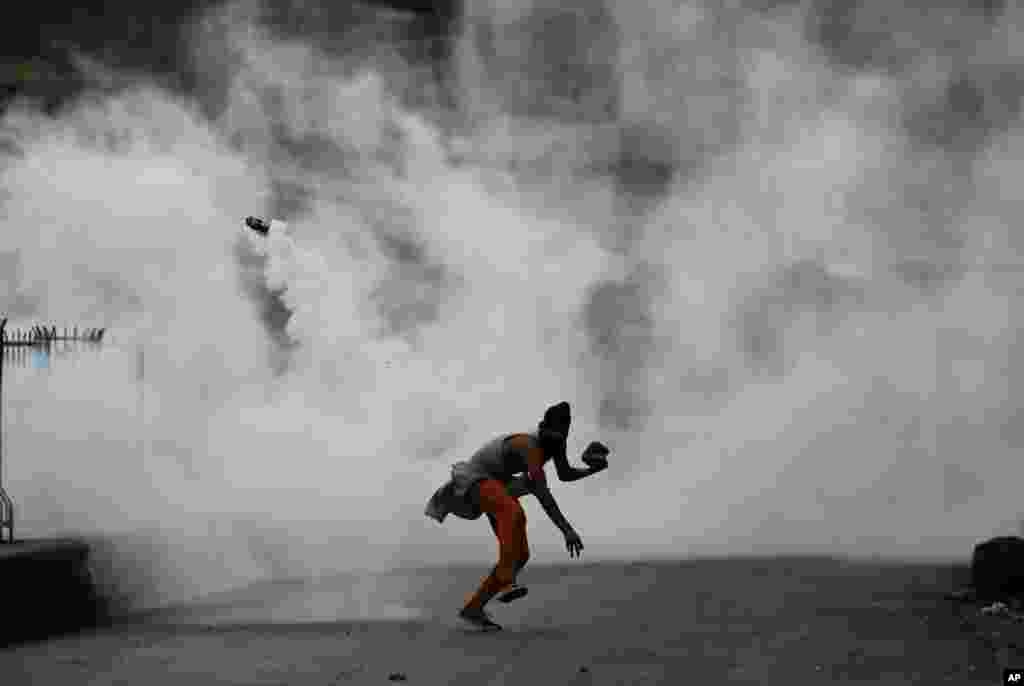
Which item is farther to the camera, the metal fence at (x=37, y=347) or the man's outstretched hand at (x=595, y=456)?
the metal fence at (x=37, y=347)

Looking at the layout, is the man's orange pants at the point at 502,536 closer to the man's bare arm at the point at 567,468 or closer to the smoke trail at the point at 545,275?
the man's bare arm at the point at 567,468

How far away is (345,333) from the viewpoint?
79.9 ft

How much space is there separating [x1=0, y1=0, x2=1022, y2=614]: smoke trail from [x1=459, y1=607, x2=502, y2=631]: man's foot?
17.2ft

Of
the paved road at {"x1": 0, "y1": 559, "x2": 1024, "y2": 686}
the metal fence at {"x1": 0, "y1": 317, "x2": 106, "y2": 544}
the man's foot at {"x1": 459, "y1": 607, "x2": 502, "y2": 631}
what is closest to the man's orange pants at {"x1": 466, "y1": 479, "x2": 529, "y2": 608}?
the man's foot at {"x1": 459, "y1": 607, "x2": 502, "y2": 631}

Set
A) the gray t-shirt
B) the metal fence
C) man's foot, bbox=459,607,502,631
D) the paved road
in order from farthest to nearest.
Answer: the metal fence
the gray t-shirt
man's foot, bbox=459,607,502,631
the paved road

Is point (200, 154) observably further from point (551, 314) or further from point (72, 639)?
point (72, 639)

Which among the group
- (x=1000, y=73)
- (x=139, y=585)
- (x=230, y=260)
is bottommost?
(x=139, y=585)

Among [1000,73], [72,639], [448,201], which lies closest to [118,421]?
[72,639]

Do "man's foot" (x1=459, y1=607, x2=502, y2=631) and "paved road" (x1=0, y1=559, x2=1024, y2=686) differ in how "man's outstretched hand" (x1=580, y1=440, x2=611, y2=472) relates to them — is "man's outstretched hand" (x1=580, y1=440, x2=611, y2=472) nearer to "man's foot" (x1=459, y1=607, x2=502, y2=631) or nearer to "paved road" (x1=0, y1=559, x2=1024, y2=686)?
"paved road" (x1=0, y1=559, x2=1024, y2=686)

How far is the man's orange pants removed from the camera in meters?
10.3

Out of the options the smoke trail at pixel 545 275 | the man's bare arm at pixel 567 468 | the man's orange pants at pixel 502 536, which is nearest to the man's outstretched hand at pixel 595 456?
the man's bare arm at pixel 567 468

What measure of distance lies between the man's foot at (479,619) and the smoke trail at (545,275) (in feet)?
17.2

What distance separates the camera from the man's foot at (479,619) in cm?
1025

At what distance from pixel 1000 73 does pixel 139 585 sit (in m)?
16.4
